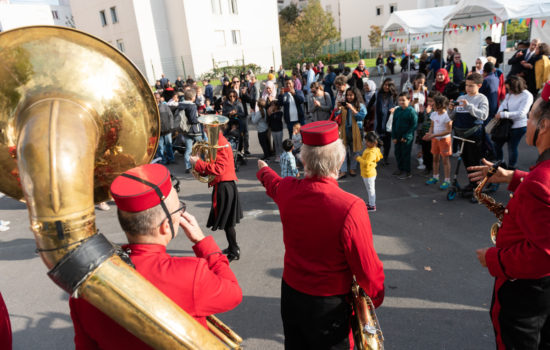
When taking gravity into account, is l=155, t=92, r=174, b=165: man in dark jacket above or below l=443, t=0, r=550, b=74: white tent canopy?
below

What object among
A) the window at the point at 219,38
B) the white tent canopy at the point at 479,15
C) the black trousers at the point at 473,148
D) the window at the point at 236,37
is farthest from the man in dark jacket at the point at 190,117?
the window at the point at 236,37

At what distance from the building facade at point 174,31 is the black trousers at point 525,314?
83.5 feet

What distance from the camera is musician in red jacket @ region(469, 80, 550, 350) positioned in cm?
149

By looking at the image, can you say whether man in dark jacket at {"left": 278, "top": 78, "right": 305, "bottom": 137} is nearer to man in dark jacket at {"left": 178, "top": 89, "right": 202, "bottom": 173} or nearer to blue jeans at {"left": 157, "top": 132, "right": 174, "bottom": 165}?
man in dark jacket at {"left": 178, "top": 89, "right": 202, "bottom": 173}

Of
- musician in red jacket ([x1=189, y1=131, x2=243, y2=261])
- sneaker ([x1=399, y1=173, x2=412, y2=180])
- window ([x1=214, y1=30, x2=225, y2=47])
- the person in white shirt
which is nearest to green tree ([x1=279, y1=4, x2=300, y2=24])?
window ([x1=214, y1=30, x2=225, y2=47])

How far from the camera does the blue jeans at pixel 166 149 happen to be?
833cm

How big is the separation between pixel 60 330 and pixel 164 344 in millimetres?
2999

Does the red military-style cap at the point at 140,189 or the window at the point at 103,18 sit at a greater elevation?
the window at the point at 103,18

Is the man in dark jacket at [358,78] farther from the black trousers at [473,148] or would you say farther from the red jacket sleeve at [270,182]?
the red jacket sleeve at [270,182]

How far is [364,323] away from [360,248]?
0.39 metres

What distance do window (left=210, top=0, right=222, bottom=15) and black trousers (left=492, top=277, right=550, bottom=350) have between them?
30.0m

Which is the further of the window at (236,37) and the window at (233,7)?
the window at (236,37)

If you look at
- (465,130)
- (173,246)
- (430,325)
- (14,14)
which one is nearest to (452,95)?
(465,130)

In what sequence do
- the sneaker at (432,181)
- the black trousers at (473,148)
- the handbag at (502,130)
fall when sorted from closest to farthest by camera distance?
the black trousers at (473,148), the handbag at (502,130), the sneaker at (432,181)
